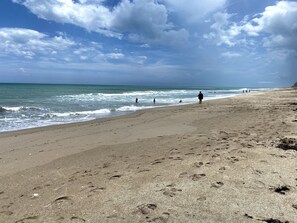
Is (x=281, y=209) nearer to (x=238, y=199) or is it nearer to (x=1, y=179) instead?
(x=238, y=199)

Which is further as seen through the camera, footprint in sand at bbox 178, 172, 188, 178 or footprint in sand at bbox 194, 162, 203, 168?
footprint in sand at bbox 194, 162, 203, 168

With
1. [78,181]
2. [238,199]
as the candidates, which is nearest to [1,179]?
[78,181]

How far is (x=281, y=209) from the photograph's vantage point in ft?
12.8

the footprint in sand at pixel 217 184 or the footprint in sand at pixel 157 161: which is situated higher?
the footprint in sand at pixel 217 184

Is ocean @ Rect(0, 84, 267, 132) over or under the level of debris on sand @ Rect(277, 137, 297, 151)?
under

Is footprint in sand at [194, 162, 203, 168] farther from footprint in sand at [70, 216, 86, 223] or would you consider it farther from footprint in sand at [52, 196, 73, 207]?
footprint in sand at [70, 216, 86, 223]

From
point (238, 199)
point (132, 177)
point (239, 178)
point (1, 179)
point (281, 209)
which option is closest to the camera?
point (281, 209)

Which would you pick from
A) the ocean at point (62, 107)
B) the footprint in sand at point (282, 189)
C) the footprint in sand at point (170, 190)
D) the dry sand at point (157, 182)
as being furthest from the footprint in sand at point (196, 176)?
the ocean at point (62, 107)

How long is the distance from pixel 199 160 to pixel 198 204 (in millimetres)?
2414

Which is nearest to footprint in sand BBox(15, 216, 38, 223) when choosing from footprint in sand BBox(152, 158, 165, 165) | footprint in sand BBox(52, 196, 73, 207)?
footprint in sand BBox(52, 196, 73, 207)

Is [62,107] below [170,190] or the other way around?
below

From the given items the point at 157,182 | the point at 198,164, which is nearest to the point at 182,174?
the point at 157,182

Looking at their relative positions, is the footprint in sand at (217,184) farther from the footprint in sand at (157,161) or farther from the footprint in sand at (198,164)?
the footprint in sand at (157,161)

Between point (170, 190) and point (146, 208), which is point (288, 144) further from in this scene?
point (146, 208)
